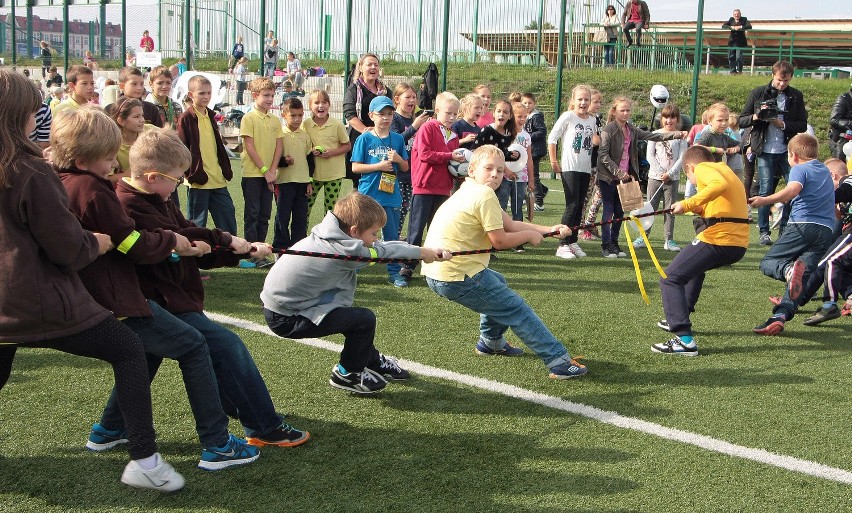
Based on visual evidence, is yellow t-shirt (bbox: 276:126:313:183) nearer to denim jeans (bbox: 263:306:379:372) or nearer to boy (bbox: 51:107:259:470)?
denim jeans (bbox: 263:306:379:372)

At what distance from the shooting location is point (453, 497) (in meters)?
4.03

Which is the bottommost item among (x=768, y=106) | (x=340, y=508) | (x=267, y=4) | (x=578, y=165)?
(x=340, y=508)

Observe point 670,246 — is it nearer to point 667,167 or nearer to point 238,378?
point 667,167

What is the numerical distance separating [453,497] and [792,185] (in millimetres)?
4666

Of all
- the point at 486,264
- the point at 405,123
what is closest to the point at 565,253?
the point at 405,123

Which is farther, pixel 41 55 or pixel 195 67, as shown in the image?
pixel 41 55

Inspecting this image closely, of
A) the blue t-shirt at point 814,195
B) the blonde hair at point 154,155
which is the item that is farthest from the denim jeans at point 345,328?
the blue t-shirt at point 814,195

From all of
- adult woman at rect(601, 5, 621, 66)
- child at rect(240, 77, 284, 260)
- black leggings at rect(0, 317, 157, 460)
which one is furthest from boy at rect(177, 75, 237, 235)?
adult woman at rect(601, 5, 621, 66)

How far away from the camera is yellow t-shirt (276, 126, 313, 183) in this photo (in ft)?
30.9

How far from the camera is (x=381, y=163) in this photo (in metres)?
8.68

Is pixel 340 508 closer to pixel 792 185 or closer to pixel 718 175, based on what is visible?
pixel 718 175

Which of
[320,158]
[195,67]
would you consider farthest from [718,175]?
[195,67]

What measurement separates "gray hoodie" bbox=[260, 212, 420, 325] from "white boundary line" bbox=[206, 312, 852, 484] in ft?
3.48

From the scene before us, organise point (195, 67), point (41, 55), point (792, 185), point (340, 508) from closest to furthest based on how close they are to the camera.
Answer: point (340, 508) < point (792, 185) < point (195, 67) < point (41, 55)
